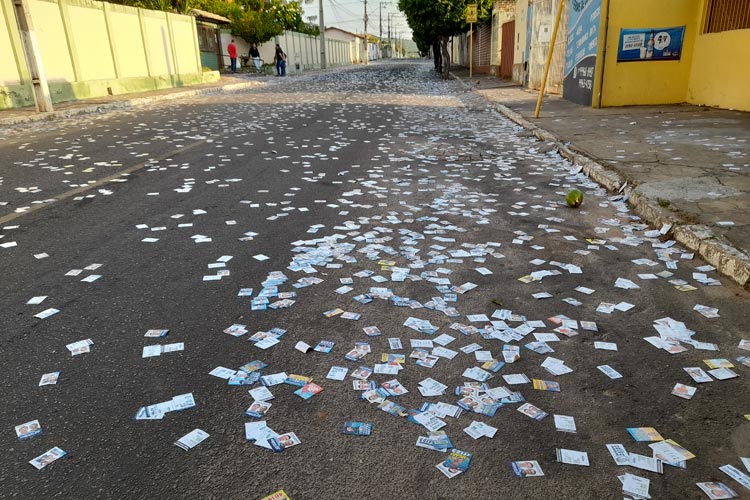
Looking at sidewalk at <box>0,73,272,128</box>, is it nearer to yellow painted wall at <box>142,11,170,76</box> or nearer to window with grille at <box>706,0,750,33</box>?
yellow painted wall at <box>142,11,170,76</box>

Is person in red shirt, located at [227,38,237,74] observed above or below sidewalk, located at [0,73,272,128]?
above

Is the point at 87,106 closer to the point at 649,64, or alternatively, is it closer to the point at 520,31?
the point at 649,64

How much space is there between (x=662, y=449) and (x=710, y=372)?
74 cm

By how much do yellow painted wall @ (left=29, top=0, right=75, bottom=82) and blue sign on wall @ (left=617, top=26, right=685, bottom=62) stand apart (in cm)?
1584

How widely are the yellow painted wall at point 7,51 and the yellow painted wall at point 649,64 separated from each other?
1536cm

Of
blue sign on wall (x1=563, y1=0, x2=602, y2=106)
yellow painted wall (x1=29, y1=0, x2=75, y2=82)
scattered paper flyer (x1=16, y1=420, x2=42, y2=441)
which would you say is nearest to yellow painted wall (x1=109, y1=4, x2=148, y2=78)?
yellow painted wall (x1=29, y1=0, x2=75, y2=82)

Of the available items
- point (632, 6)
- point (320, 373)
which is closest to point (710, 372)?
point (320, 373)

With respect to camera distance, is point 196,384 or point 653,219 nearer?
point 196,384

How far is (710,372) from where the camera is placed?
8.64 ft

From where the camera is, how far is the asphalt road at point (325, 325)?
205 cm

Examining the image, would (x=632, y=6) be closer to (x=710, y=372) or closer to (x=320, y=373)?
(x=710, y=372)

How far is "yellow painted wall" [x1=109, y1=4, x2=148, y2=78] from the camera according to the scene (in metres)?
19.2

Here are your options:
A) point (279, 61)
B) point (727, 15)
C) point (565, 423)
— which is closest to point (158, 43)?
point (279, 61)

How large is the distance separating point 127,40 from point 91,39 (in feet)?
7.61
